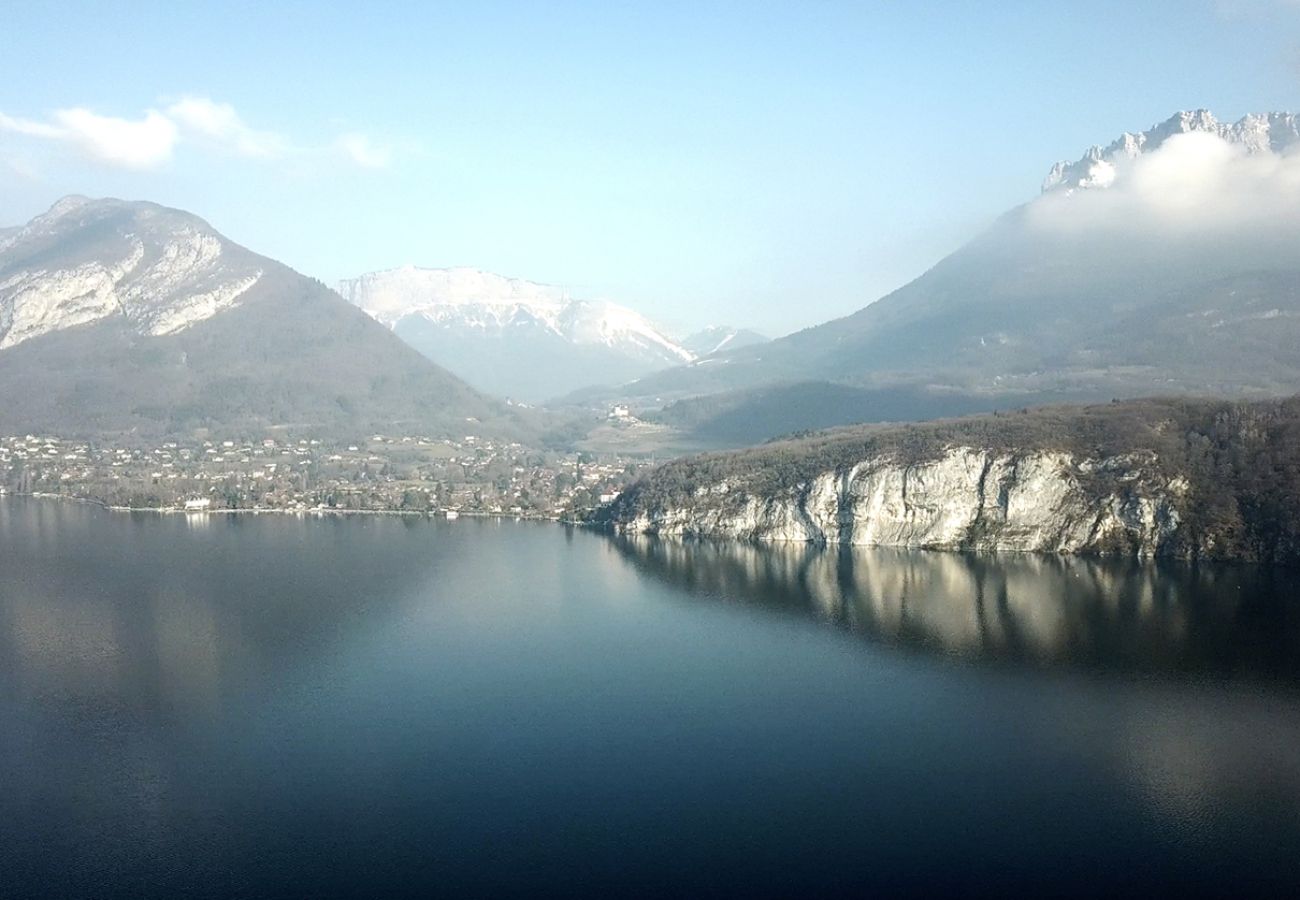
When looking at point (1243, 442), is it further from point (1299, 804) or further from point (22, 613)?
point (22, 613)

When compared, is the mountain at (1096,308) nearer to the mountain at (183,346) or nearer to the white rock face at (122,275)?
the mountain at (183,346)

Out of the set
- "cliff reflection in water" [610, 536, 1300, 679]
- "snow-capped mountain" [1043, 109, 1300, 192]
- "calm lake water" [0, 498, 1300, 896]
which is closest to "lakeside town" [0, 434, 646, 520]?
"cliff reflection in water" [610, 536, 1300, 679]

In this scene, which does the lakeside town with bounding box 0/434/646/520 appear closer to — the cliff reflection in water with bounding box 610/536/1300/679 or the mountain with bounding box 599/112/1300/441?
the cliff reflection in water with bounding box 610/536/1300/679

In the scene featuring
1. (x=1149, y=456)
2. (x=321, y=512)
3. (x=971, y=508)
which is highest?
(x=1149, y=456)

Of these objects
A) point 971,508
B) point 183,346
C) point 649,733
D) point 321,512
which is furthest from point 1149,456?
point 183,346

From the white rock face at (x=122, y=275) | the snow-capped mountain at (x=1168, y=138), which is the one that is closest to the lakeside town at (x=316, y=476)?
the white rock face at (x=122, y=275)


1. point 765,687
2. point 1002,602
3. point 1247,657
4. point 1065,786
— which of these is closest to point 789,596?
point 1002,602

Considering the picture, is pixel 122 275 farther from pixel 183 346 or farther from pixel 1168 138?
pixel 1168 138
